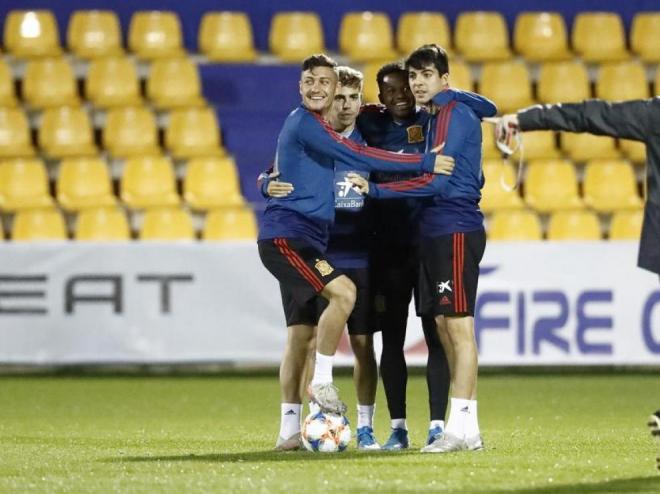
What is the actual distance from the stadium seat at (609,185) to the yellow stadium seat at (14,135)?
519 cm

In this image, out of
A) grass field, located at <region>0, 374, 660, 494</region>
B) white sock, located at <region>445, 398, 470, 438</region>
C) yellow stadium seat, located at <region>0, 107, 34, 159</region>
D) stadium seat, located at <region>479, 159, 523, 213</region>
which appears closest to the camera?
grass field, located at <region>0, 374, 660, 494</region>

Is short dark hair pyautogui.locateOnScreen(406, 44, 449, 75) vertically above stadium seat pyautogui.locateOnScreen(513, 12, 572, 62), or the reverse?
short dark hair pyautogui.locateOnScreen(406, 44, 449, 75)

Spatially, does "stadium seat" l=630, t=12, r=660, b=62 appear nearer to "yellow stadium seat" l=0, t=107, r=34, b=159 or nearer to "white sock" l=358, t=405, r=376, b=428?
"yellow stadium seat" l=0, t=107, r=34, b=159

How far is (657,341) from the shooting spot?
40.4ft

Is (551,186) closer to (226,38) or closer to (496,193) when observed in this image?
(496,193)

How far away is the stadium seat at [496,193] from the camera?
1380cm

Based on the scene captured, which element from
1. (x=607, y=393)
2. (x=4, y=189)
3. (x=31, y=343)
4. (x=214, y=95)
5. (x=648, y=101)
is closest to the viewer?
(x=648, y=101)

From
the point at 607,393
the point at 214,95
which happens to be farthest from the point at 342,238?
the point at 214,95

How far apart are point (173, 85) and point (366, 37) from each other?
2.07 m

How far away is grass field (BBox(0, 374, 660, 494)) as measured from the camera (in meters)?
6.11

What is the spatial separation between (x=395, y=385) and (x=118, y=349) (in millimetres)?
5007

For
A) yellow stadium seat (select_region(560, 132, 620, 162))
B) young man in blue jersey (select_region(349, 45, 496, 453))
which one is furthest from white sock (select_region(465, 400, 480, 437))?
yellow stadium seat (select_region(560, 132, 620, 162))

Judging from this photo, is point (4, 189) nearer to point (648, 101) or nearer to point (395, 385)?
point (395, 385)

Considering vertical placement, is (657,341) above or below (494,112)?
below
